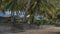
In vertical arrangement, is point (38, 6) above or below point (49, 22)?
above

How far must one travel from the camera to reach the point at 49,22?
28.7 meters

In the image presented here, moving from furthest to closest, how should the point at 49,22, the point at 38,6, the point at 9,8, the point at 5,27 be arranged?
the point at 49,22 → the point at 38,6 → the point at 9,8 → the point at 5,27

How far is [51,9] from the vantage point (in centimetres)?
2541

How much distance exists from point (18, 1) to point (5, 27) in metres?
4.43

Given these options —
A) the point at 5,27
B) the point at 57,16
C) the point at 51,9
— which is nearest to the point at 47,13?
the point at 51,9

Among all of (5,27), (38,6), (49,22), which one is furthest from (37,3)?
(5,27)

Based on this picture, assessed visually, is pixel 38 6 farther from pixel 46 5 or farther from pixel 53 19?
pixel 53 19

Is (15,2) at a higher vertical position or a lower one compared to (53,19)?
higher

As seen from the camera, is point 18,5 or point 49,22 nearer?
point 18,5

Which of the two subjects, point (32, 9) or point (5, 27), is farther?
point (32, 9)

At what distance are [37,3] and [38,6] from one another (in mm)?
735

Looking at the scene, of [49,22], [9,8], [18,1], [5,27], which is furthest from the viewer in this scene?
[49,22]

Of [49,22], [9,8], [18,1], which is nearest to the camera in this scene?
[18,1]

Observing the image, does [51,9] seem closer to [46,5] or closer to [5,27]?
[46,5]
